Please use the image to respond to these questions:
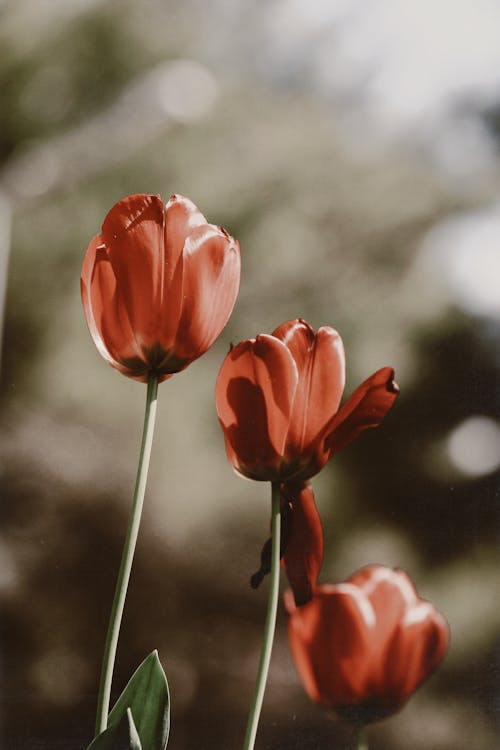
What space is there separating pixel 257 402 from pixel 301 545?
5.0 inches

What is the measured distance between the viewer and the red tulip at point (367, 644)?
1.74 feet

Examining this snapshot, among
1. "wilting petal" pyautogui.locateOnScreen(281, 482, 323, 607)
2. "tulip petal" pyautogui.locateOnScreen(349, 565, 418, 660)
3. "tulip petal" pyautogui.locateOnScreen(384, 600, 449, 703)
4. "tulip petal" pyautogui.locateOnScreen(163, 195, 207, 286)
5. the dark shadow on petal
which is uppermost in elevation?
"tulip petal" pyautogui.locateOnScreen(163, 195, 207, 286)

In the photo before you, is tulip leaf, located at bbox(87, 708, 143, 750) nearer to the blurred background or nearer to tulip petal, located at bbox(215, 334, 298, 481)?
the blurred background

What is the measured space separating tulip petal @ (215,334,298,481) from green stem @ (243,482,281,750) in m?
0.03

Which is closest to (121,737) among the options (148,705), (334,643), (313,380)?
(148,705)

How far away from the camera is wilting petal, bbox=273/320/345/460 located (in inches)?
21.4

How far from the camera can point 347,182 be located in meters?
0.69

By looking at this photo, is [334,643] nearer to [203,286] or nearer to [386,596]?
[386,596]

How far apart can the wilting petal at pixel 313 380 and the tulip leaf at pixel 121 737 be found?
0.66 ft

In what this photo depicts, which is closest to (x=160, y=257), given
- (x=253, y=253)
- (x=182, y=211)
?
(x=182, y=211)

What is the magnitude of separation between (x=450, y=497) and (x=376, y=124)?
316 millimetres

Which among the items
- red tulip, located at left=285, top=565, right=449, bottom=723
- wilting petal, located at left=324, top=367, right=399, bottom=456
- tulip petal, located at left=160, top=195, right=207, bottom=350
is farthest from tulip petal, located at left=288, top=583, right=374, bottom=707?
tulip petal, located at left=160, top=195, right=207, bottom=350

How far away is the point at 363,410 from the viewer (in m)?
0.58

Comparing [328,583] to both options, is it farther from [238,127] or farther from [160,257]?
[238,127]
